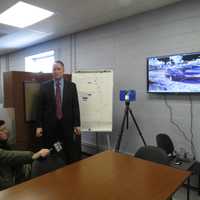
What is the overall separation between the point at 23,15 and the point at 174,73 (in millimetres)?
2638

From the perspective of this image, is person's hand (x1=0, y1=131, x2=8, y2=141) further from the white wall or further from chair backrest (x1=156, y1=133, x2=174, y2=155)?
the white wall

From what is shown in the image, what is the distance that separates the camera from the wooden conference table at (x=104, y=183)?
1271 millimetres

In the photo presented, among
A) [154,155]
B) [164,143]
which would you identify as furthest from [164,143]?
[154,155]

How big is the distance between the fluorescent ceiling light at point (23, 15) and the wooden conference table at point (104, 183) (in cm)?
255

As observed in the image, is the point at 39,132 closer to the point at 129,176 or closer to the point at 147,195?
the point at 129,176

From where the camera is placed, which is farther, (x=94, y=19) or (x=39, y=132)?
(x=94, y=19)

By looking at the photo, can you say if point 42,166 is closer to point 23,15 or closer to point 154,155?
point 154,155

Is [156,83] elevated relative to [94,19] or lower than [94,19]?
lower

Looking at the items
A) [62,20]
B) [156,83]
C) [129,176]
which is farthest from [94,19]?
[129,176]

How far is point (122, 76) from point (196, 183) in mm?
2086

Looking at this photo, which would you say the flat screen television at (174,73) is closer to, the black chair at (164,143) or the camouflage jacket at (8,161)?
the black chair at (164,143)

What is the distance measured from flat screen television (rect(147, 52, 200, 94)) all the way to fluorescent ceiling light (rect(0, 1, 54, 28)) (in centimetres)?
191

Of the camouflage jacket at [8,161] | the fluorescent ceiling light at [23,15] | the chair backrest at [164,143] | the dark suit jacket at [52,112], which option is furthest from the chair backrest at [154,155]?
the fluorescent ceiling light at [23,15]

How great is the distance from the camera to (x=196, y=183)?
9.53 ft
